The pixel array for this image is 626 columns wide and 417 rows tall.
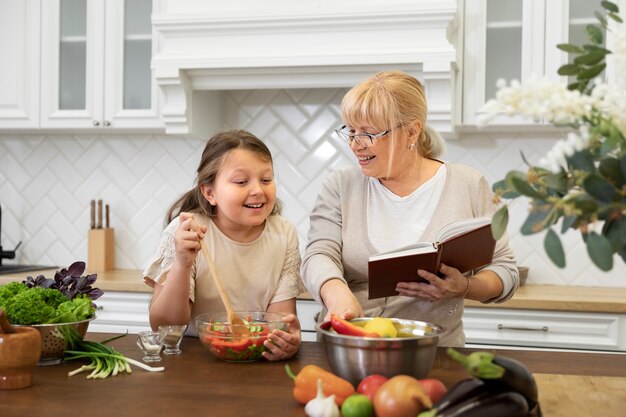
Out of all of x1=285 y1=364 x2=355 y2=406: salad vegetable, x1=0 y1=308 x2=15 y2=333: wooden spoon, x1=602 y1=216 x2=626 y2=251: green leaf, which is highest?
x1=602 y1=216 x2=626 y2=251: green leaf

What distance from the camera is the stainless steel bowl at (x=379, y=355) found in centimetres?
131

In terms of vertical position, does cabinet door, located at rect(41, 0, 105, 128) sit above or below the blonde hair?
above

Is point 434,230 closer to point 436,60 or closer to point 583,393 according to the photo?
point 583,393

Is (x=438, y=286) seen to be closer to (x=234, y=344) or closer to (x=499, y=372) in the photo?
(x=234, y=344)

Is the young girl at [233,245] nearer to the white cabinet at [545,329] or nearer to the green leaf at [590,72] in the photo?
the green leaf at [590,72]

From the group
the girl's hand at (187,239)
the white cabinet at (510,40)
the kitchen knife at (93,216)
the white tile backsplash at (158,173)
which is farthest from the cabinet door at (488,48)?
the kitchen knife at (93,216)

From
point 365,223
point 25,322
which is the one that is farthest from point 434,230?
point 25,322

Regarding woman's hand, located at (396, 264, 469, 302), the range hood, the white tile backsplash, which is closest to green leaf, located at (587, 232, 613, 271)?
woman's hand, located at (396, 264, 469, 302)

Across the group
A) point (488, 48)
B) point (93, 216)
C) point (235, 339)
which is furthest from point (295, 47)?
point (235, 339)

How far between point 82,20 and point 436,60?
1.70 meters

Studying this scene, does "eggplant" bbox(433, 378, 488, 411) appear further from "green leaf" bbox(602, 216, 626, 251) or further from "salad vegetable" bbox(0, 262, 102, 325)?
"salad vegetable" bbox(0, 262, 102, 325)

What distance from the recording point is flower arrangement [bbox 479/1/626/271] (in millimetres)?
1058

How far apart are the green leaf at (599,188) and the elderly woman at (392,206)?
31.2 inches

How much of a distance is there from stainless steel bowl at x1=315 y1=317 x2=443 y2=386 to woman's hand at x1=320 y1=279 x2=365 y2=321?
0.26 m
